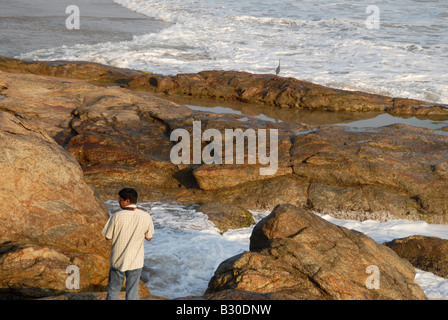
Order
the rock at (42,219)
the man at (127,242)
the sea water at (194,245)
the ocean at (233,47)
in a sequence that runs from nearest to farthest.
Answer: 1. the man at (127,242)
2. the rock at (42,219)
3. the sea water at (194,245)
4. the ocean at (233,47)

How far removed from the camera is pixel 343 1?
47.2 meters

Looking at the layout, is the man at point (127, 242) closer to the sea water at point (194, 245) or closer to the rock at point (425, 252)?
the sea water at point (194, 245)

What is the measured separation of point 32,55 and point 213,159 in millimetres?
17054

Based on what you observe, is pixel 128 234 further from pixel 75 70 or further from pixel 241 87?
pixel 75 70

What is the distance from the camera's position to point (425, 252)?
28.3 ft

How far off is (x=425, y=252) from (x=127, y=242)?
5506 mm

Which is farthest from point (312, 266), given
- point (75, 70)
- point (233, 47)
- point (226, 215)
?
point (233, 47)

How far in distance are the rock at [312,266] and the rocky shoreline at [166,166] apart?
0.53 meters

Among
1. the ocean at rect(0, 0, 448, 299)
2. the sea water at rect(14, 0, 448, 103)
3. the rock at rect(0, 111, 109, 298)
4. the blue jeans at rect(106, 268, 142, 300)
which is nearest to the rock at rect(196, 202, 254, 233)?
the ocean at rect(0, 0, 448, 299)

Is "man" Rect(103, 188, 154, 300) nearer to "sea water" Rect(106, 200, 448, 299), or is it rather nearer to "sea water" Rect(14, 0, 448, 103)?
"sea water" Rect(106, 200, 448, 299)

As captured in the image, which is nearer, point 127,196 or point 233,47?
point 127,196

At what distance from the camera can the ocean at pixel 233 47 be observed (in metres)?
9.09

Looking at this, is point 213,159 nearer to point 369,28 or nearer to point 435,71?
point 435,71

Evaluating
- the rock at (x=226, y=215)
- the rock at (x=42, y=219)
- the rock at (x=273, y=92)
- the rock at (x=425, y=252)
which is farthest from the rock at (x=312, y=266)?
the rock at (x=273, y=92)
